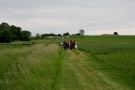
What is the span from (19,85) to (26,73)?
5.58 ft

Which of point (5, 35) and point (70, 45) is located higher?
point (5, 35)

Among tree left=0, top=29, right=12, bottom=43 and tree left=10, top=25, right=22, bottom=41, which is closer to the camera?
tree left=0, top=29, right=12, bottom=43

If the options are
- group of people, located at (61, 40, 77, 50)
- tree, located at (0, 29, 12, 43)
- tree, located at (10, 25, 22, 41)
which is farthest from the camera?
tree, located at (10, 25, 22, 41)

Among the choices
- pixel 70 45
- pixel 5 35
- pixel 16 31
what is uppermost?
pixel 16 31

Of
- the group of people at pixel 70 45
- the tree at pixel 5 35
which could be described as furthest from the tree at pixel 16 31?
the group of people at pixel 70 45

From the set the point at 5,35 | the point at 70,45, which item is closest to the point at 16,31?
the point at 5,35

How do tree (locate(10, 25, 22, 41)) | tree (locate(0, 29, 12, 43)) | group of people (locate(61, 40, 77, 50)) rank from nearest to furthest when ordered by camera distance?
group of people (locate(61, 40, 77, 50)) → tree (locate(0, 29, 12, 43)) → tree (locate(10, 25, 22, 41))

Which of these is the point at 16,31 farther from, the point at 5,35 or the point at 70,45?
the point at 70,45

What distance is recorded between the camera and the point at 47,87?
1012 centimetres

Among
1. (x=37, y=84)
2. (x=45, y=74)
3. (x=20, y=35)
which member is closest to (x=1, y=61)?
(x=45, y=74)

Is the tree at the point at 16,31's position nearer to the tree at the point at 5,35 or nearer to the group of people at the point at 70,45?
the tree at the point at 5,35

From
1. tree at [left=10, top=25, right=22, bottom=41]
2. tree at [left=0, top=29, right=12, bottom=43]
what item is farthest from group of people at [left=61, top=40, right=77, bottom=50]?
tree at [left=10, top=25, right=22, bottom=41]

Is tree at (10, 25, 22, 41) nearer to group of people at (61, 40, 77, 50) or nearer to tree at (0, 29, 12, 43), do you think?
tree at (0, 29, 12, 43)

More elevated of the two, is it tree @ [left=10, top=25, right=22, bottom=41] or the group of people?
tree @ [left=10, top=25, right=22, bottom=41]
